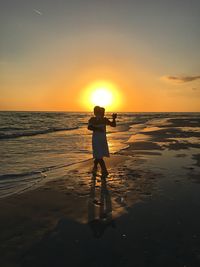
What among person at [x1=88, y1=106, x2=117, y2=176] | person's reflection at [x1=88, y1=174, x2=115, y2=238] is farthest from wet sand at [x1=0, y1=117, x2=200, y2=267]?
person at [x1=88, y1=106, x2=117, y2=176]

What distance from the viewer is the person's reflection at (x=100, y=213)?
14.9 ft

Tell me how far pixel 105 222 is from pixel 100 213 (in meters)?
0.44

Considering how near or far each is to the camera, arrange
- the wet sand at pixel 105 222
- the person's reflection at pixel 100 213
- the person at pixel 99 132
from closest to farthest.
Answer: the wet sand at pixel 105 222 < the person's reflection at pixel 100 213 < the person at pixel 99 132

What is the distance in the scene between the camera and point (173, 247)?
387 cm

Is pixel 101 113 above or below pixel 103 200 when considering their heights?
above

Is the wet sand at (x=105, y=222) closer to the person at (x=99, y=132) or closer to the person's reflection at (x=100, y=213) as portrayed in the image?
the person's reflection at (x=100, y=213)

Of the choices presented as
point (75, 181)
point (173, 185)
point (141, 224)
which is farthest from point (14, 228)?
point (173, 185)

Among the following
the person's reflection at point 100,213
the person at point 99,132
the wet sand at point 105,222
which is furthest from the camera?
the person at point 99,132

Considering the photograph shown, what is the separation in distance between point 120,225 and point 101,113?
4399mm

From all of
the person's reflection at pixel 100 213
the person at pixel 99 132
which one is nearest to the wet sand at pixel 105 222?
the person's reflection at pixel 100 213

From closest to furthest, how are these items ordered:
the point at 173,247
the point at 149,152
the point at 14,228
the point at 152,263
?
the point at 152,263 < the point at 173,247 < the point at 14,228 < the point at 149,152

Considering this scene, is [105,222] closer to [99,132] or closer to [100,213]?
[100,213]

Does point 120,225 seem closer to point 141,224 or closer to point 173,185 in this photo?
point 141,224

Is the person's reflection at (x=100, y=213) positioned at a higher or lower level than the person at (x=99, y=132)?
lower
